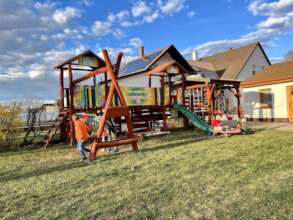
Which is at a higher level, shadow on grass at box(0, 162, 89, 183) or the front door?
the front door

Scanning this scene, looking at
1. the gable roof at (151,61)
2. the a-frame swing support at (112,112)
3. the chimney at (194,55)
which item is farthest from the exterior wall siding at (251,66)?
the a-frame swing support at (112,112)

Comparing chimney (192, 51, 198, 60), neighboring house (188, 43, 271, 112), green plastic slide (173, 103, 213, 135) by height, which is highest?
chimney (192, 51, 198, 60)

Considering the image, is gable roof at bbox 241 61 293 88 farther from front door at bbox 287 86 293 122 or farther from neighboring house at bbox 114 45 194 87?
neighboring house at bbox 114 45 194 87

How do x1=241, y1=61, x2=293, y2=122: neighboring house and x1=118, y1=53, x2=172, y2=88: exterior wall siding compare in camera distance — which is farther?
x1=118, y1=53, x2=172, y2=88: exterior wall siding

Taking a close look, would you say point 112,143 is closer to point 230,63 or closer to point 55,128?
point 55,128

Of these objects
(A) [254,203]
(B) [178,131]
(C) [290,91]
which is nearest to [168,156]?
(A) [254,203]

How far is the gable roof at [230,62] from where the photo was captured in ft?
90.9

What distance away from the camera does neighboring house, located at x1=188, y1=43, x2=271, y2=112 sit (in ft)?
89.3

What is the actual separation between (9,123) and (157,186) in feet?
28.7

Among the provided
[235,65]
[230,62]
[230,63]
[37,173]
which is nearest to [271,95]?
[235,65]

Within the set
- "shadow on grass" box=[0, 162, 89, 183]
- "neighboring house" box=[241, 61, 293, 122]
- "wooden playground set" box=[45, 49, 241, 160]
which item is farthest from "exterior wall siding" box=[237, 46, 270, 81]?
"shadow on grass" box=[0, 162, 89, 183]

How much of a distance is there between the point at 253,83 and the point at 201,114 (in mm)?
4658

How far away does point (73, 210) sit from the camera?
13.7 feet

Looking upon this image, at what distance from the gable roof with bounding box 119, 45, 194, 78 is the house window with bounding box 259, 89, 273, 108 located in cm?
795
